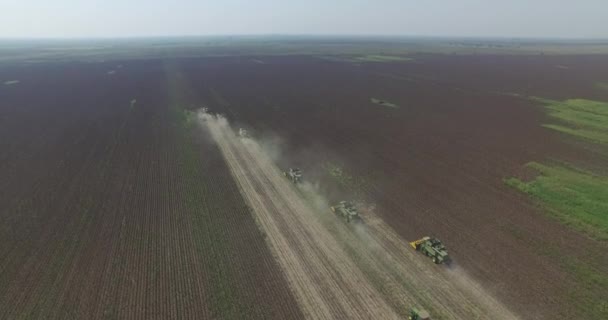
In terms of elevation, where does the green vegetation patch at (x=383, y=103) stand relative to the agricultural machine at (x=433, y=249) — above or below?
below

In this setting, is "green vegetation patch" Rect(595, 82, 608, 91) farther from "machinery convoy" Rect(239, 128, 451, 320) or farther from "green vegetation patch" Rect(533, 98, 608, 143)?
"machinery convoy" Rect(239, 128, 451, 320)

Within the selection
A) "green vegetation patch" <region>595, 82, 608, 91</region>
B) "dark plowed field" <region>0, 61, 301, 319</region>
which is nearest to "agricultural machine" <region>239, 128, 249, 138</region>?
"dark plowed field" <region>0, 61, 301, 319</region>

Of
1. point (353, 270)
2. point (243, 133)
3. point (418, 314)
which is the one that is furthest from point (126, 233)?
point (243, 133)

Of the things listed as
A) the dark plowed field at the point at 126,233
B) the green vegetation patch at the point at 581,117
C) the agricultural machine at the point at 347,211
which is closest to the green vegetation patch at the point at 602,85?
the green vegetation patch at the point at 581,117

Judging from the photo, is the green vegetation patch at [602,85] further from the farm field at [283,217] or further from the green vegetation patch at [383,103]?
the green vegetation patch at [383,103]

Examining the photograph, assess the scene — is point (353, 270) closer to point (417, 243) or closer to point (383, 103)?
point (417, 243)

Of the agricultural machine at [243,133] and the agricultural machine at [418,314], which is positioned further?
the agricultural machine at [243,133]
